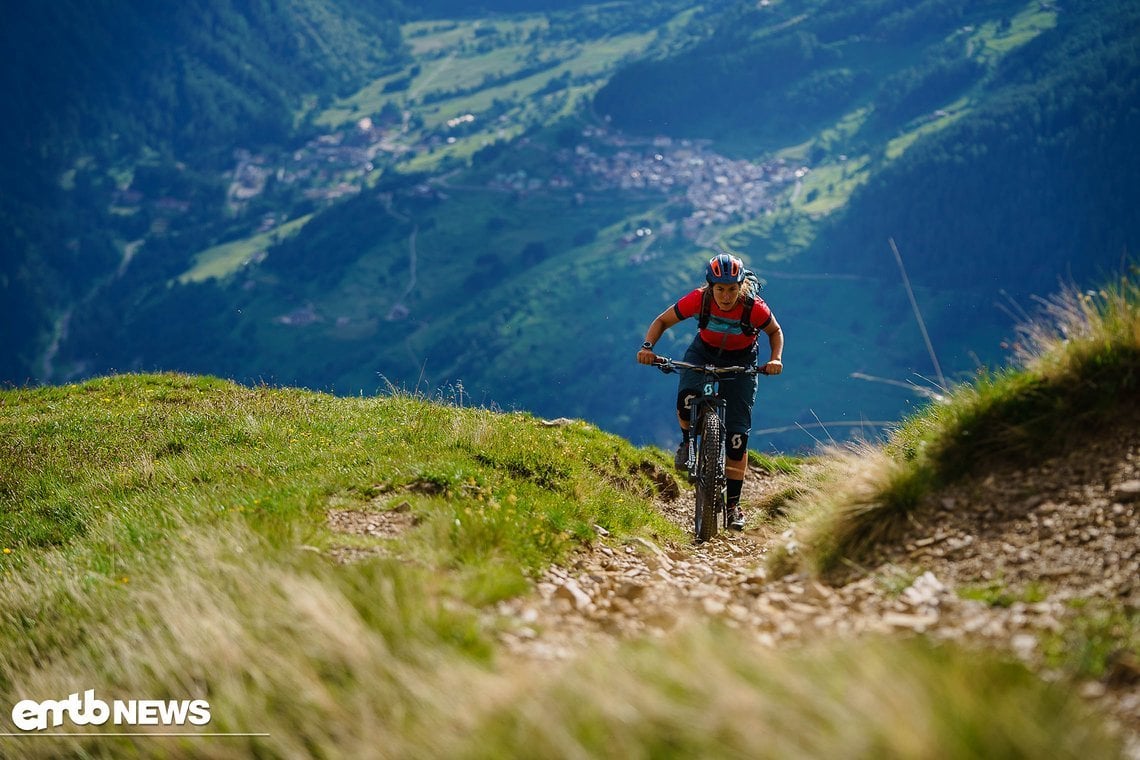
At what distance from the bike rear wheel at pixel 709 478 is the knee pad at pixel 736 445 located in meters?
0.58

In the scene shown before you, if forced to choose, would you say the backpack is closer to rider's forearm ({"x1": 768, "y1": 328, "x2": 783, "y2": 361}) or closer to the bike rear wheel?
rider's forearm ({"x1": 768, "y1": 328, "x2": 783, "y2": 361})

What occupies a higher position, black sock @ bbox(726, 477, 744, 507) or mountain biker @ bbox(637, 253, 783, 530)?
mountain biker @ bbox(637, 253, 783, 530)

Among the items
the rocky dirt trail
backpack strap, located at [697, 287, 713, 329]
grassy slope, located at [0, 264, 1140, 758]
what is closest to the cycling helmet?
backpack strap, located at [697, 287, 713, 329]

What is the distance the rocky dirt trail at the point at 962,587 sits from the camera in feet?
15.5

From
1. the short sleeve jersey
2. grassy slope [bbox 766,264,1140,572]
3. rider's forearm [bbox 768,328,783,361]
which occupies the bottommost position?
grassy slope [bbox 766,264,1140,572]

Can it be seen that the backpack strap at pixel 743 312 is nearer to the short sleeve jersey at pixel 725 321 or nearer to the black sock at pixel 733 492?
the short sleeve jersey at pixel 725 321

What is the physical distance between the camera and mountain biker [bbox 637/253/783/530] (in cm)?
1066

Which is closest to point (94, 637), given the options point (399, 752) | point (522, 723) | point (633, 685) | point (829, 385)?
point (399, 752)

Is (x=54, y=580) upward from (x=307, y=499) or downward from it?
downward

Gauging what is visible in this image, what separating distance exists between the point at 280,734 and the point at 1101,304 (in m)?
7.34

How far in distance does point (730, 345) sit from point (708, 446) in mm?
1438

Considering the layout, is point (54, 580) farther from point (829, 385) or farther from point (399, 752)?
point (829, 385)

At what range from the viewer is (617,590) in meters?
6.47

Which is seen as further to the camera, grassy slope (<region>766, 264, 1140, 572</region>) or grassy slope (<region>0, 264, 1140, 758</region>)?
grassy slope (<region>766, 264, 1140, 572</region>)
